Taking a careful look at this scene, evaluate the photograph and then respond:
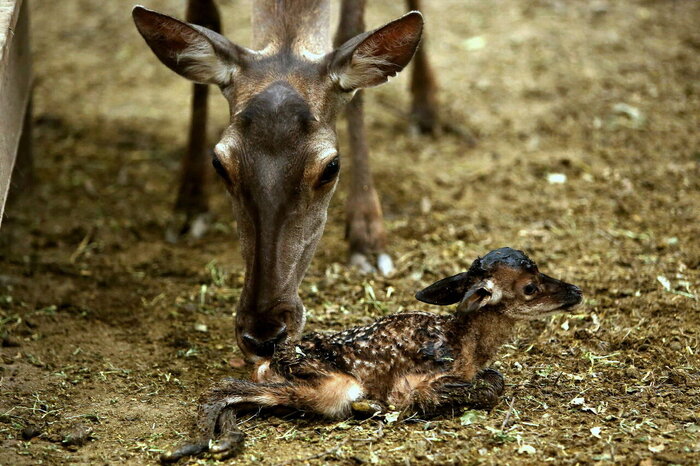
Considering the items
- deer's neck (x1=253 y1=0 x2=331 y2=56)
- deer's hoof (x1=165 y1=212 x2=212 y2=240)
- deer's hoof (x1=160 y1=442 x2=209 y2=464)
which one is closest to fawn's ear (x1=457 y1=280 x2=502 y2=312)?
deer's hoof (x1=160 y1=442 x2=209 y2=464)

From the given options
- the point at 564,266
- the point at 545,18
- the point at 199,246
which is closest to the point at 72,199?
the point at 199,246

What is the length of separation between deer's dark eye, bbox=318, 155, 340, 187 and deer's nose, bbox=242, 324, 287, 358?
89 centimetres

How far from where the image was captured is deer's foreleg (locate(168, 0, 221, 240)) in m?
7.25

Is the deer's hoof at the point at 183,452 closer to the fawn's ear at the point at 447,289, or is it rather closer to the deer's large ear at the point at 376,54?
the fawn's ear at the point at 447,289

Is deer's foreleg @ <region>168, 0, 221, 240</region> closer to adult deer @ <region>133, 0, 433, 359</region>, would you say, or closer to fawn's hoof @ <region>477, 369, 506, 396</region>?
adult deer @ <region>133, 0, 433, 359</region>

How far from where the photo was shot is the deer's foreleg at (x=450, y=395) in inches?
165

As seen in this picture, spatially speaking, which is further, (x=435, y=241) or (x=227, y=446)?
(x=435, y=241)

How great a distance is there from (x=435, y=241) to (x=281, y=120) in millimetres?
2228

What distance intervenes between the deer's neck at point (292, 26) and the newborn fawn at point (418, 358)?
2011mm

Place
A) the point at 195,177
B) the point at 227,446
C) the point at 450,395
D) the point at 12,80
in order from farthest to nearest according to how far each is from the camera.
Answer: the point at 195,177 < the point at 12,80 < the point at 450,395 < the point at 227,446

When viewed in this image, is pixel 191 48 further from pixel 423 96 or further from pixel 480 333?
pixel 423 96

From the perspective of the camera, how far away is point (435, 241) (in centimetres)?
661

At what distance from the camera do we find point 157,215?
7.46m

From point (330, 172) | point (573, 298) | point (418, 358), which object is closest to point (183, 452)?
point (418, 358)
